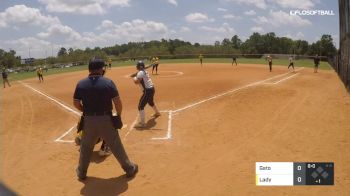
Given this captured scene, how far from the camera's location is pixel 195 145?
8359 millimetres

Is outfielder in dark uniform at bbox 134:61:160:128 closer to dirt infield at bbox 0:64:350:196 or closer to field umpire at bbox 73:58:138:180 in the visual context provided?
dirt infield at bbox 0:64:350:196

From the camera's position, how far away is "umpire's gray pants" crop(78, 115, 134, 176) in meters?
6.21

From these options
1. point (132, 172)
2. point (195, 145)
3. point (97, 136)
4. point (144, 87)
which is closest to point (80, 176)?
point (97, 136)

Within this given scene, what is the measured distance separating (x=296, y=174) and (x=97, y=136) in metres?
3.74

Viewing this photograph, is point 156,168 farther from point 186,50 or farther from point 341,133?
point 186,50

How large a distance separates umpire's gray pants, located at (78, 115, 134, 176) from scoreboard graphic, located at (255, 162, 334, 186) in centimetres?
264

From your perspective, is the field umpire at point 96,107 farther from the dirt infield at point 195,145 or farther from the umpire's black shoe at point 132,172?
the dirt infield at point 195,145

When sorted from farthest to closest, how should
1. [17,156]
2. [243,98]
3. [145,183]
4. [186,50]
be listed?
1. [186,50]
2. [243,98]
3. [17,156]
4. [145,183]

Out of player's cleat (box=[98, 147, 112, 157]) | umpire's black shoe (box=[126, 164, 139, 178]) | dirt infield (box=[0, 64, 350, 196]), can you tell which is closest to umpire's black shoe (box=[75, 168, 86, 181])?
dirt infield (box=[0, 64, 350, 196])

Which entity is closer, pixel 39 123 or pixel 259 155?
pixel 259 155

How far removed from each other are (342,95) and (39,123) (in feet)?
39.8

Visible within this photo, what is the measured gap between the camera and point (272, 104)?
39.9 ft

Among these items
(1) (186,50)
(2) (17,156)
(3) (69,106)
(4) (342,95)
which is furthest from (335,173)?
(1) (186,50)

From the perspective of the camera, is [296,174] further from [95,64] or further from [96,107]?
[95,64]
